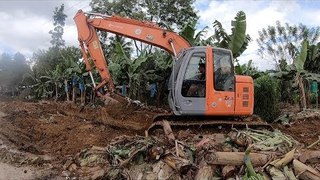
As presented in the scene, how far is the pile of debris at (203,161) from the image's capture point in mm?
6465

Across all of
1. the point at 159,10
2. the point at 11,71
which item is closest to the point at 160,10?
the point at 159,10

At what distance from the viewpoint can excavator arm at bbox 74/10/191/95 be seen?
1138cm

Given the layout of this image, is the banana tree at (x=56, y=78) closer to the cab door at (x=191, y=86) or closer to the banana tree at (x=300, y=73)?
the banana tree at (x=300, y=73)

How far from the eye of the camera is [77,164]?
774 centimetres

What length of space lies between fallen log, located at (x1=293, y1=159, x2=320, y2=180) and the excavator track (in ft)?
10.5

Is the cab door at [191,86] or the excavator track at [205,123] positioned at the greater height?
the cab door at [191,86]

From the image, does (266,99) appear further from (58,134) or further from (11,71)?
(11,71)

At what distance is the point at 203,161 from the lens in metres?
6.61

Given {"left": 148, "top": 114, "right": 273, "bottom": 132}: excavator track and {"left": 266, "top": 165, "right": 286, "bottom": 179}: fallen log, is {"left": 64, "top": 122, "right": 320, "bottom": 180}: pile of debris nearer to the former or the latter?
{"left": 266, "top": 165, "right": 286, "bottom": 179}: fallen log

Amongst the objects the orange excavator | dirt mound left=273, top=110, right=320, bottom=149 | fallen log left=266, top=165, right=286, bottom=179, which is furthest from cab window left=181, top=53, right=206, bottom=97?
fallen log left=266, top=165, right=286, bottom=179

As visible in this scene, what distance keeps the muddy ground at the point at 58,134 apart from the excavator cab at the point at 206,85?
6.10 feet

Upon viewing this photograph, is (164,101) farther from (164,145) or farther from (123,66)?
(164,145)

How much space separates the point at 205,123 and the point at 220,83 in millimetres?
1040

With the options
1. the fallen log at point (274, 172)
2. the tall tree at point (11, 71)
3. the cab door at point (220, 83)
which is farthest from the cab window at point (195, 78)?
the tall tree at point (11, 71)
